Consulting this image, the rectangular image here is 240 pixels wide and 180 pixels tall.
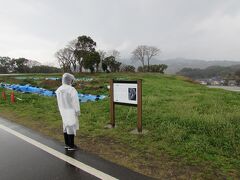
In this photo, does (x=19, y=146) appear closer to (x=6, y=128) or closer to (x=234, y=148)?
(x=6, y=128)

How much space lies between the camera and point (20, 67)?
69750 millimetres

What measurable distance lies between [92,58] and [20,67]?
30081mm

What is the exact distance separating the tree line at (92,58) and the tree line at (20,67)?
391 centimetres

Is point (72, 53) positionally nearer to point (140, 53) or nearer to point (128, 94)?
point (140, 53)

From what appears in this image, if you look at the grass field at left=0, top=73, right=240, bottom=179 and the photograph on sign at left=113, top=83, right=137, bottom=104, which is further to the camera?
the photograph on sign at left=113, top=83, right=137, bottom=104

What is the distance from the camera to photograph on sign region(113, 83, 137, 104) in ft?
22.1

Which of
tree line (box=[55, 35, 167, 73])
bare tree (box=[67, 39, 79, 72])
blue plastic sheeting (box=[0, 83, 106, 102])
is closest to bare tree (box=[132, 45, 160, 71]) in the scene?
tree line (box=[55, 35, 167, 73])

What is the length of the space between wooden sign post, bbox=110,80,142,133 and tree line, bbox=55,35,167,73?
137 ft

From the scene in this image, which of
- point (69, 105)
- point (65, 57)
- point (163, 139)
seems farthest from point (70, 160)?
point (65, 57)

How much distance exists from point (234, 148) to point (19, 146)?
178 inches

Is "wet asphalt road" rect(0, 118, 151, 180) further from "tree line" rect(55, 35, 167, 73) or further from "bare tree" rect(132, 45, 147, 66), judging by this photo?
"bare tree" rect(132, 45, 147, 66)

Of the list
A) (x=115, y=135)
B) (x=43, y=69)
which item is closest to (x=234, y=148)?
(x=115, y=135)

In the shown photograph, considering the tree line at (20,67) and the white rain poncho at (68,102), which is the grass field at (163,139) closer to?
the white rain poncho at (68,102)

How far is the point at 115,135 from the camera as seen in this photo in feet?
21.5
